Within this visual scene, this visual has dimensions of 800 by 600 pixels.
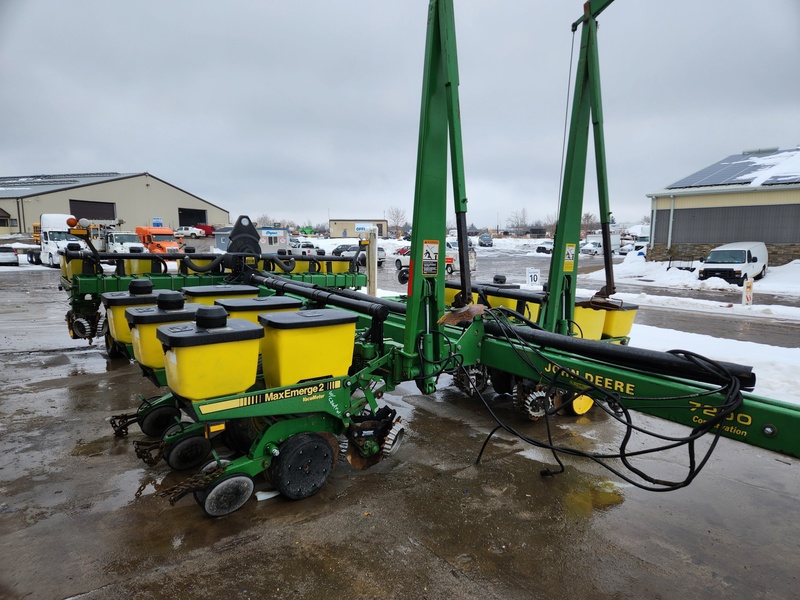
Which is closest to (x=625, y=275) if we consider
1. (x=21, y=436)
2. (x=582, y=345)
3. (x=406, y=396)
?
(x=406, y=396)

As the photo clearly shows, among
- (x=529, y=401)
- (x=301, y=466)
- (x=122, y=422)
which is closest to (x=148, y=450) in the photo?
(x=122, y=422)

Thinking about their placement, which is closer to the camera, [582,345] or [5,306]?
[582,345]

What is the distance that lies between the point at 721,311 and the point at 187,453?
14.5 meters

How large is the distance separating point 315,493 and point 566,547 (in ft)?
5.91

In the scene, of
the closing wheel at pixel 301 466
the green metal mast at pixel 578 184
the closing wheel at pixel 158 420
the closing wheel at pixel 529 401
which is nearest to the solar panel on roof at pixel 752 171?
the green metal mast at pixel 578 184

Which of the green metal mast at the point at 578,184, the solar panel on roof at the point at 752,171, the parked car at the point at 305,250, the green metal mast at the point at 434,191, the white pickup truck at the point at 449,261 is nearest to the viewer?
the green metal mast at the point at 434,191

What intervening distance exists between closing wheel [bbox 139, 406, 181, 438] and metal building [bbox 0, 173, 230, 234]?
41.7 m

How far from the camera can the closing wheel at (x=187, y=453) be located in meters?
3.91

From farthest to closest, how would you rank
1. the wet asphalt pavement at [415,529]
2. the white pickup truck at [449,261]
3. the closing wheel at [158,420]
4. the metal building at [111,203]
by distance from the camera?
the metal building at [111,203]
the white pickup truck at [449,261]
the closing wheel at [158,420]
the wet asphalt pavement at [415,529]

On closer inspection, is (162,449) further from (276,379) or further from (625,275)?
(625,275)

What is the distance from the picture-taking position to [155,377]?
12.8 feet

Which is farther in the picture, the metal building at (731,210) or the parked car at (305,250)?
the metal building at (731,210)

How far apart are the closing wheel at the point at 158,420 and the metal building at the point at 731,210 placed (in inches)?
1088

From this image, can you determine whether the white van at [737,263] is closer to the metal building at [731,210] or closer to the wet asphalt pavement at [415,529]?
the metal building at [731,210]
